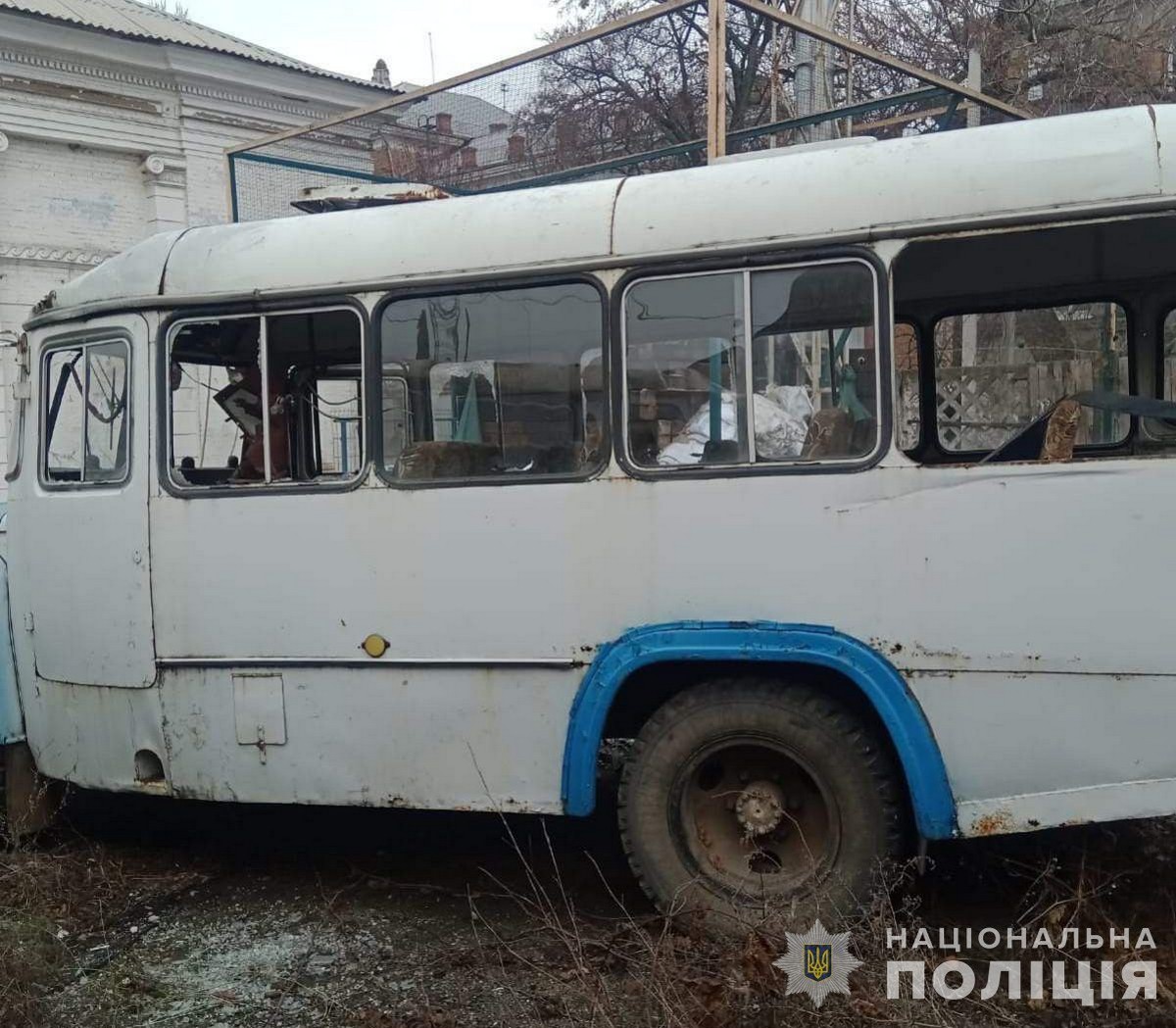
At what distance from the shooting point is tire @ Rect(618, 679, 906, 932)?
12.8 ft

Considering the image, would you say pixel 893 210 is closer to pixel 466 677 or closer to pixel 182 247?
pixel 466 677

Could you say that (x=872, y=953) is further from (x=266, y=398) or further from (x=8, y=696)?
(x=8, y=696)

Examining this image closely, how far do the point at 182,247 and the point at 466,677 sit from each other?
2.11 metres

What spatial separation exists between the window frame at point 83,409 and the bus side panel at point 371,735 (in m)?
0.89

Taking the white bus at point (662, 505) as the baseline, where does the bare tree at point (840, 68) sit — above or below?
above

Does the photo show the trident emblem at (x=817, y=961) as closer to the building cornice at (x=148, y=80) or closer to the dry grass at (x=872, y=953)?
the dry grass at (x=872, y=953)

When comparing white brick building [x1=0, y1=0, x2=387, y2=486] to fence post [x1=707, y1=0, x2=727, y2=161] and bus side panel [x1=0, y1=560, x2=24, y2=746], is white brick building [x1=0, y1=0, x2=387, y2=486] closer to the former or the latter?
bus side panel [x1=0, y1=560, x2=24, y2=746]

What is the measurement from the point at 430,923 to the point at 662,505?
6.14ft

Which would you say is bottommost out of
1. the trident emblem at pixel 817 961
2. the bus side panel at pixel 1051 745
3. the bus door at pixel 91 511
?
the trident emblem at pixel 817 961

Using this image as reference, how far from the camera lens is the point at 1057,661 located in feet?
11.9

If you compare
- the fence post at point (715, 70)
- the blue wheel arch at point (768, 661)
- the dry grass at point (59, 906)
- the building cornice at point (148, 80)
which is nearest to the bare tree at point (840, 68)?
the fence post at point (715, 70)

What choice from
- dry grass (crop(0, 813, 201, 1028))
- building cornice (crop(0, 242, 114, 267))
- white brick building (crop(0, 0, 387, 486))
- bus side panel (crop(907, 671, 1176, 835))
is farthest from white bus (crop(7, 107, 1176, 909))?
white brick building (crop(0, 0, 387, 486))

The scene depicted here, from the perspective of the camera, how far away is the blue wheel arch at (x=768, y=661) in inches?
148

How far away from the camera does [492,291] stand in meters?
4.28
